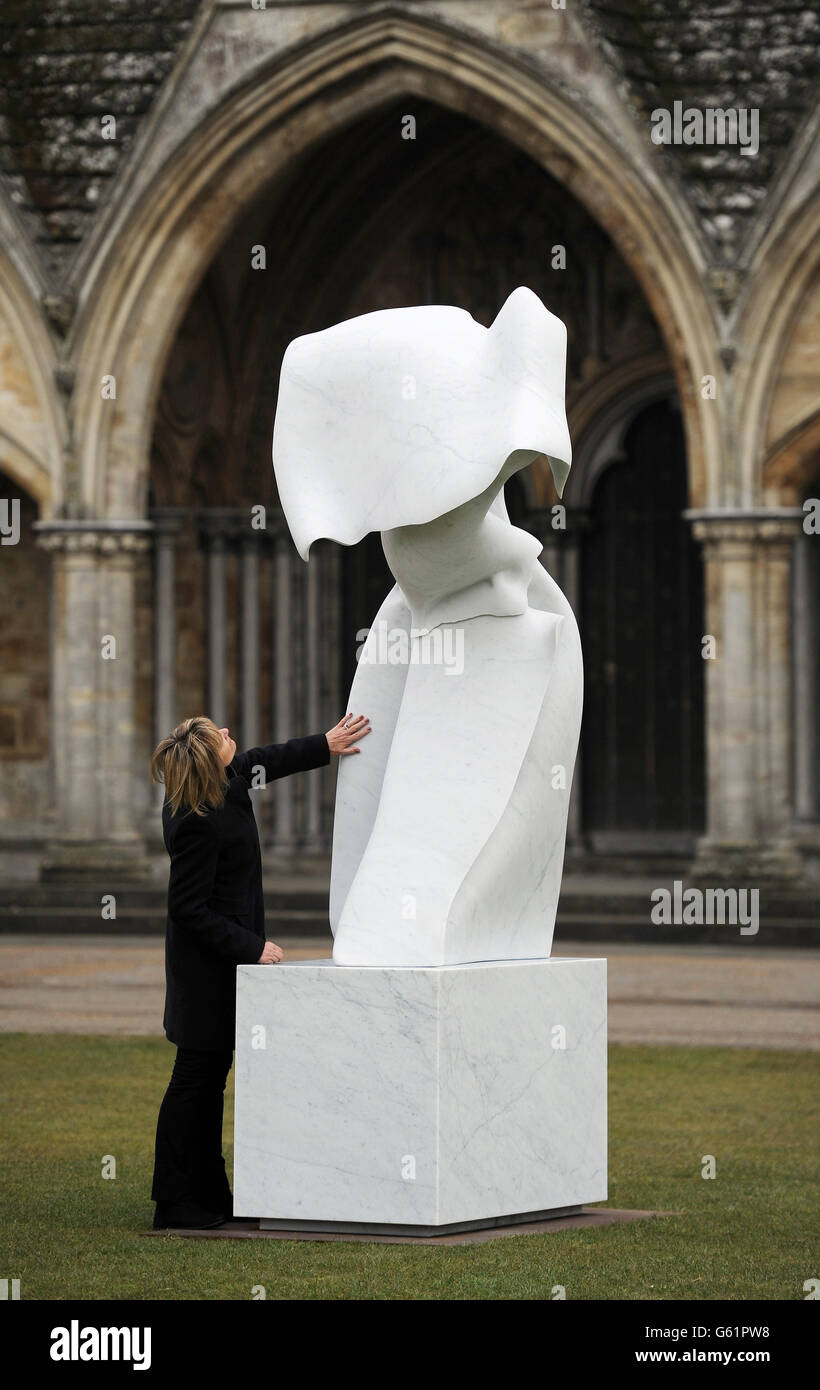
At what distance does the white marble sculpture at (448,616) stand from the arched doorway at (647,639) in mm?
14471

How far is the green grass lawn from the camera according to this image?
6211 millimetres

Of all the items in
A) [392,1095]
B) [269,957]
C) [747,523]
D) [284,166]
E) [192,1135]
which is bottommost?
[192,1135]

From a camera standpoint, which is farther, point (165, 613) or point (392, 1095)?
point (165, 613)

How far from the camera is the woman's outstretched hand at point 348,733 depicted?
7516 mm

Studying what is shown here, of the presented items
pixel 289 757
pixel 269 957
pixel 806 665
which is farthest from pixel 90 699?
pixel 269 957

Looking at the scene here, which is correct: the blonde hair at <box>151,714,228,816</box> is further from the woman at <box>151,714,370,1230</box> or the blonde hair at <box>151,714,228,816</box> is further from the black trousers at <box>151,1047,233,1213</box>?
the black trousers at <box>151,1047,233,1213</box>

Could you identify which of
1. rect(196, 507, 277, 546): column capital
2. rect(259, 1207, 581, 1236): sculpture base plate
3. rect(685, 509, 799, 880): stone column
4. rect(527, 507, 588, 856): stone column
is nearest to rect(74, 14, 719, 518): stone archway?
rect(685, 509, 799, 880): stone column

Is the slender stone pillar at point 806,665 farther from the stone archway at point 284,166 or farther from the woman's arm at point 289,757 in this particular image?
the woman's arm at point 289,757

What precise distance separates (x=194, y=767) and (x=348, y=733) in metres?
0.64

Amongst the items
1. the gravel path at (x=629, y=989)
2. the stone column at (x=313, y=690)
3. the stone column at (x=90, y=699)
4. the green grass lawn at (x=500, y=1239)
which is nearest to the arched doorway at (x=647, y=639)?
the stone column at (x=313, y=690)

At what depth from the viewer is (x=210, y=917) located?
7.01m

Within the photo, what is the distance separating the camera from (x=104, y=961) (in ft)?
49.9

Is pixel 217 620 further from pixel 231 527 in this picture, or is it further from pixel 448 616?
pixel 448 616
